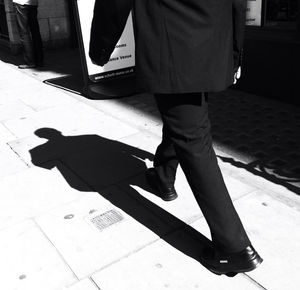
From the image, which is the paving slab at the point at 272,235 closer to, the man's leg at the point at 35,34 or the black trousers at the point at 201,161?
the black trousers at the point at 201,161

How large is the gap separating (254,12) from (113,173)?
124 inches

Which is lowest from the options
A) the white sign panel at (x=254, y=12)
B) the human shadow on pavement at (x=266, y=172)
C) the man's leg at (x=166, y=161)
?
the human shadow on pavement at (x=266, y=172)

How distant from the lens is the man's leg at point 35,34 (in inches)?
288

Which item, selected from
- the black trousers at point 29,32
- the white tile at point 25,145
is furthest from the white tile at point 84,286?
the black trousers at point 29,32

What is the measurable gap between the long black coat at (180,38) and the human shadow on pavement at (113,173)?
1.08m

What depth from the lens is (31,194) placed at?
3275mm

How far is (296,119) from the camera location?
4.52 m

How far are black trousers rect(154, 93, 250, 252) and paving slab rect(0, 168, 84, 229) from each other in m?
1.32

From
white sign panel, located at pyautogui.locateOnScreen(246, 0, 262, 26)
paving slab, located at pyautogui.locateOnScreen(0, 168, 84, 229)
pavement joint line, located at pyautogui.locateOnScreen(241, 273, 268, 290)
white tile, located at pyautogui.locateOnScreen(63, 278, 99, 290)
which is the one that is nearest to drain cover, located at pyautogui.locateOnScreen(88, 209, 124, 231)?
paving slab, located at pyautogui.locateOnScreen(0, 168, 84, 229)

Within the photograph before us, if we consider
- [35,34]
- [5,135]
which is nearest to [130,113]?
[5,135]

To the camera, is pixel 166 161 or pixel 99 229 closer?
pixel 99 229

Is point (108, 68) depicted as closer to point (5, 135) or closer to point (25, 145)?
point (5, 135)

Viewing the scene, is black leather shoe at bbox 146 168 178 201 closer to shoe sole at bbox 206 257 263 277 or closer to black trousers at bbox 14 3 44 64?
shoe sole at bbox 206 257 263 277

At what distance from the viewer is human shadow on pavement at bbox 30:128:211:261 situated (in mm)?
2682
